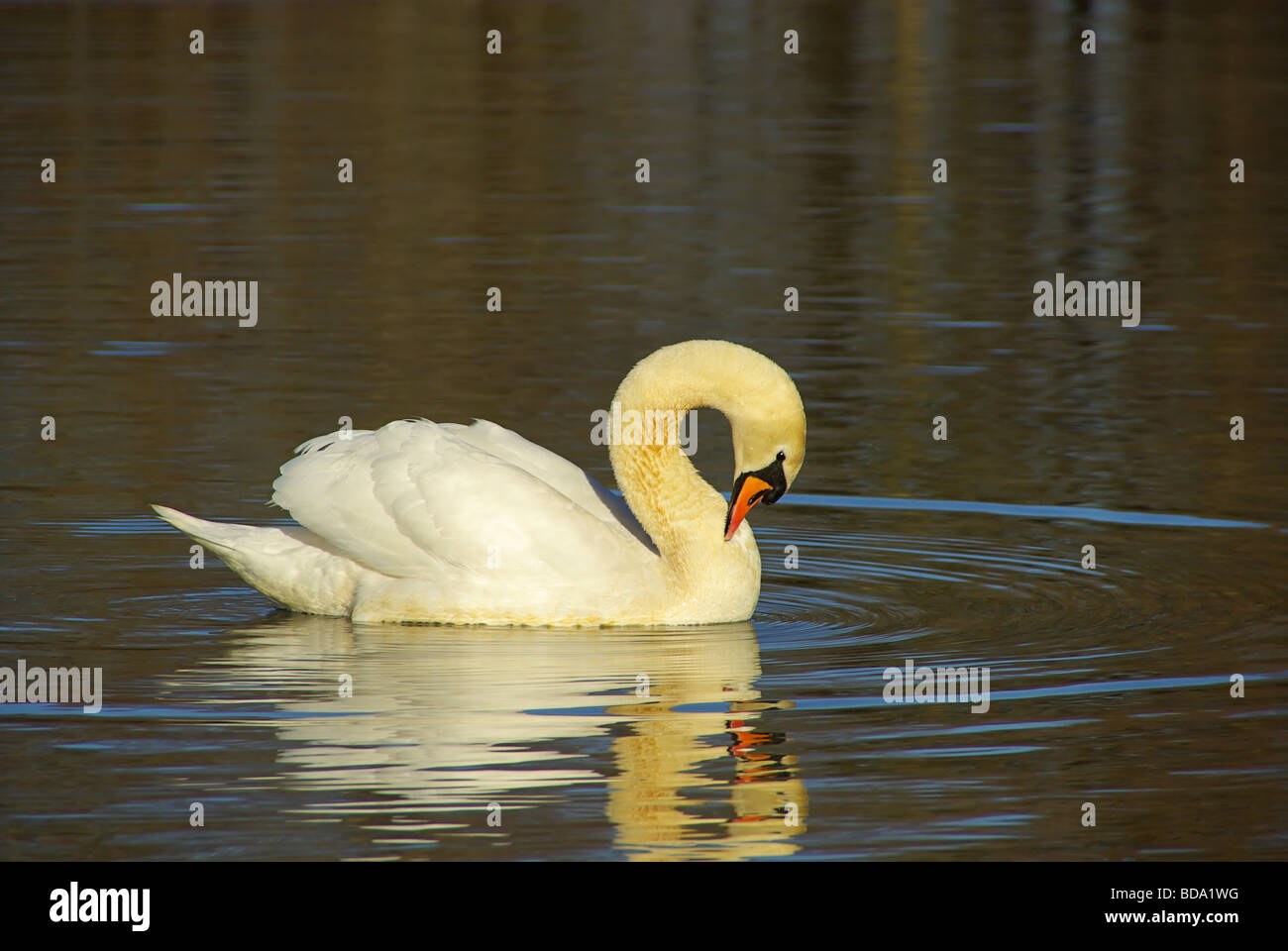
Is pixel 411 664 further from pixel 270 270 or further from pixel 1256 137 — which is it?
pixel 1256 137

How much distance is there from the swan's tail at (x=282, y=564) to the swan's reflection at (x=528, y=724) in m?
0.11

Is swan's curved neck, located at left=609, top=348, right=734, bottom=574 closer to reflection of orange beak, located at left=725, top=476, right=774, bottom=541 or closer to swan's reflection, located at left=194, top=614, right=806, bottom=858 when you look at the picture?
reflection of orange beak, located at left=725, top=476, right=774, bottom=541

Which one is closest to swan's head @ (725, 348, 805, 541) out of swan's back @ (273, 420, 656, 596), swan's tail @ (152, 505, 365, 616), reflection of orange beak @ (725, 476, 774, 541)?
reflection of orange beak @ (725, 476, 774, 541)

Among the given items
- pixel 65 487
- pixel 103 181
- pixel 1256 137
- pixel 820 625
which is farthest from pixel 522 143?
pixel 820 625

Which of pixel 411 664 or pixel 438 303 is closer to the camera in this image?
pixel 411 664

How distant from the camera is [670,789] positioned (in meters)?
7.30

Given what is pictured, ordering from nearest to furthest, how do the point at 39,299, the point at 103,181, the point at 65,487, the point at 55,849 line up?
the point at 55,849
the point at 65,487
the point at 39,299
the point at 103,181

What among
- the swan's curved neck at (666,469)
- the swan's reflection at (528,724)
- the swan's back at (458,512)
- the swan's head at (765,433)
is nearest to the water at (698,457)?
the swan's reflection at (528,724)

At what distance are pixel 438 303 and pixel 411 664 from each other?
9.70 metres

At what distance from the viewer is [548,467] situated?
32.8 feet

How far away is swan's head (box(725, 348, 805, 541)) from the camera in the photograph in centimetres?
938

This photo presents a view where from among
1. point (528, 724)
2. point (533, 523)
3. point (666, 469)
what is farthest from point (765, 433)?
point (528, 724)

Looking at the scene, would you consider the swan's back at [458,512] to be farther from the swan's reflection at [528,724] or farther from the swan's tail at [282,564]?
the swan's reflection at [528,724]

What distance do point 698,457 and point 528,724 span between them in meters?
4.99
